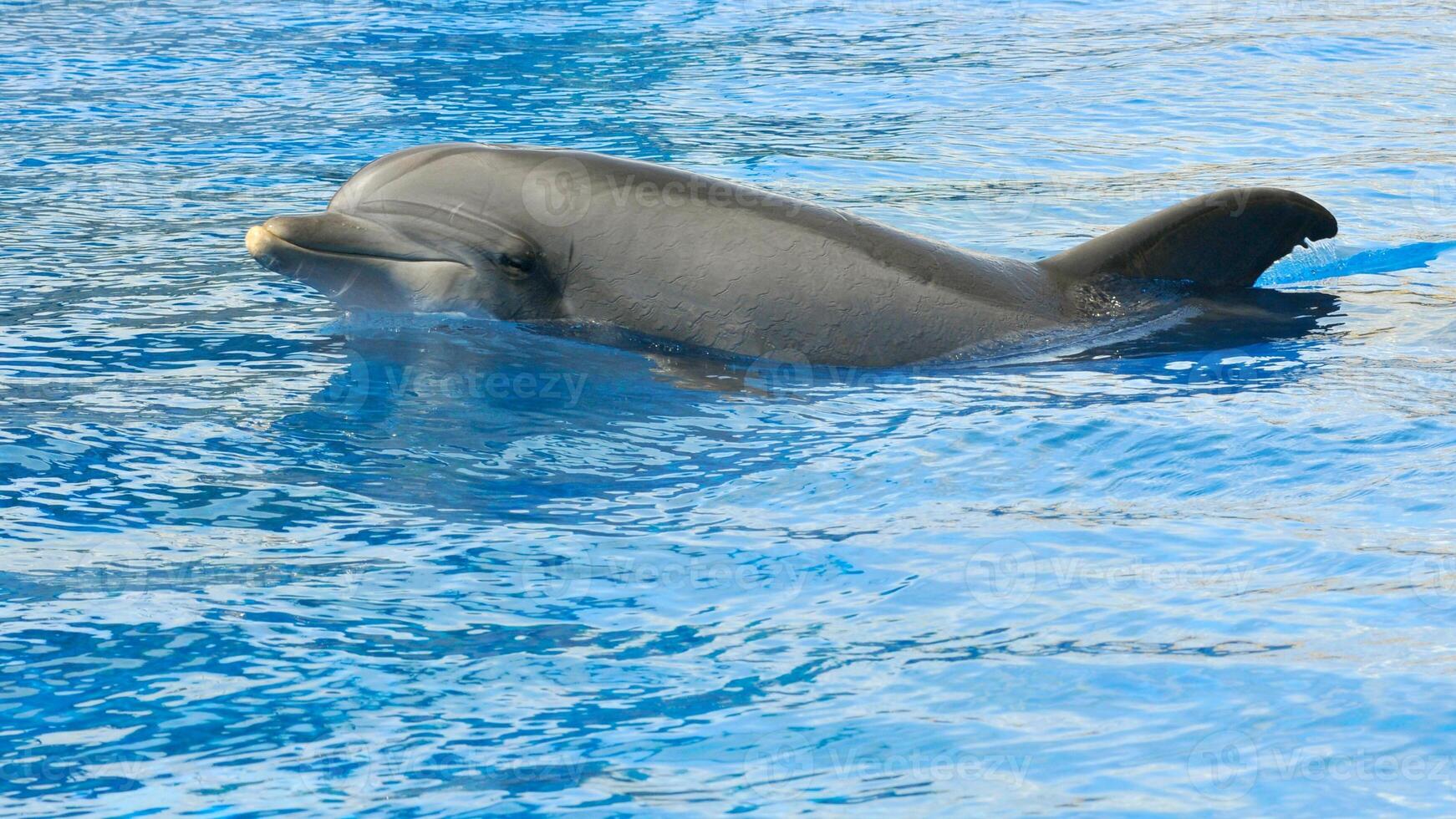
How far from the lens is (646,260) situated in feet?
22.3

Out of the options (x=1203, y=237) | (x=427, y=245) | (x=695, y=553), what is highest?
(x=427, y=245)

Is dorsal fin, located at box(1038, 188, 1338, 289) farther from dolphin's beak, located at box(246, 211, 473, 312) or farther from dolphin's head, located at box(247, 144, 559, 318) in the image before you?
dolphin's beak, located at box(246, 211, 473, 312)

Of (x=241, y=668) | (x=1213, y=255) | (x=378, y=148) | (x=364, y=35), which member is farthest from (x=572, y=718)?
(x=364, y=35)

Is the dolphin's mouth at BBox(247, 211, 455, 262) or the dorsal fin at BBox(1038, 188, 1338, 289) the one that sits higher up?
the dolphin's mouth at BBox(247, 211, 455, 262)

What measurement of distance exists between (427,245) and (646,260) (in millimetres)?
907

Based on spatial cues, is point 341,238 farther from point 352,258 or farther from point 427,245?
point 427,245

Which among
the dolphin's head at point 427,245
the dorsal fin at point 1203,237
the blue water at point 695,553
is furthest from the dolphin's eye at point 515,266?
the dorsal fin at point 1203,237

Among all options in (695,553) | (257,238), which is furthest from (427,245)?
(695,553)

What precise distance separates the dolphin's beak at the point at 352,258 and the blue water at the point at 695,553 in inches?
8.8

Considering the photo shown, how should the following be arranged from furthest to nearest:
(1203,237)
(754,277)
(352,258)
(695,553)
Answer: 1. (1203,237)
2. (352,258)
3. (754,277)
4. (695,553)

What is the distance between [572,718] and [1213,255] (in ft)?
14.8

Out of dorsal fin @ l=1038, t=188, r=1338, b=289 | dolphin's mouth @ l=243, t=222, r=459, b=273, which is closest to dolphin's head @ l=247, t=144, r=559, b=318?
dolphin's mouth @ l=243, t=222, r=459, b=273

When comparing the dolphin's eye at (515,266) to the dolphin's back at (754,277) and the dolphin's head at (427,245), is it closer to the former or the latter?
the dolphin's head at (427,245)

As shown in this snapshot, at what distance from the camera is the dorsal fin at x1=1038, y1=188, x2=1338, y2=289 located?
23.6 ft
